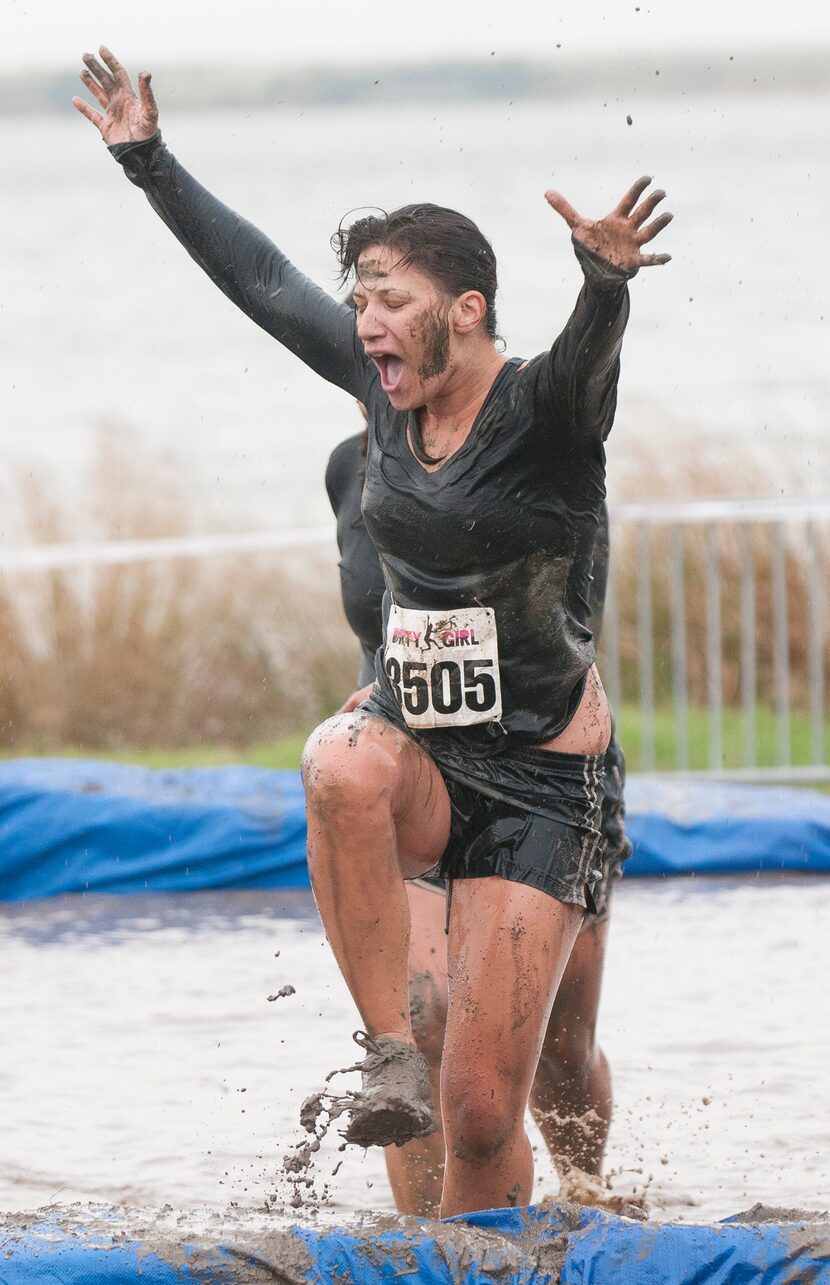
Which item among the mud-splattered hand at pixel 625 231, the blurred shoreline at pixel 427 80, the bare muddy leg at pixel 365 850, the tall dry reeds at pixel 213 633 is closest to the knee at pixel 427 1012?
the bare muddy leg at pixel 365 850

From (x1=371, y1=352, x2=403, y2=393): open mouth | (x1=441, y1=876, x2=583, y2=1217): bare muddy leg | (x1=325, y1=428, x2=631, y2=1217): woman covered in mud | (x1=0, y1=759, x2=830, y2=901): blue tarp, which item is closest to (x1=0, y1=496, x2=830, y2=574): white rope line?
(x1=0, y1=759, x2=830, y2=901): blue tarp

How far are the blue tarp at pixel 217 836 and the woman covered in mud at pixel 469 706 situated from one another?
154 inches

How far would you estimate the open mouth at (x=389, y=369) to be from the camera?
3.16 meters

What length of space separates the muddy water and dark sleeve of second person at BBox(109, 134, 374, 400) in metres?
1.29

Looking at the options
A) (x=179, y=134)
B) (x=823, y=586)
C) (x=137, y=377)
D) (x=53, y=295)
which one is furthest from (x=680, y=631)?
(x=179, y=134)

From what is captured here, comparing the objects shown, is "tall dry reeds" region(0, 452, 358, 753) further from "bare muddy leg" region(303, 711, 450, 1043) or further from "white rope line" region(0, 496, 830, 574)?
"bare muddy leg" region(303, 711, 450, 1043)

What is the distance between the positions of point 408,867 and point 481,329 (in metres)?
0.96

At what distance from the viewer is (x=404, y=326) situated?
10.3ft

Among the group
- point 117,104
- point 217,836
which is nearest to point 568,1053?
point 117,104

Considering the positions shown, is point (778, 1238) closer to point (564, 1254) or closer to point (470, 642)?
point (564, 1254)

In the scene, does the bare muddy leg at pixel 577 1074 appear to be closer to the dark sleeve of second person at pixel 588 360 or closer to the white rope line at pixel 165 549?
the dark sleeve of second person at pixel 588 360

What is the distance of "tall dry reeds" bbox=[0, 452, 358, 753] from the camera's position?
9484 millimetres

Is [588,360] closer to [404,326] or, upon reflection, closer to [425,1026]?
[404,326]

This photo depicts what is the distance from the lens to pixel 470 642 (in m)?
3.17
